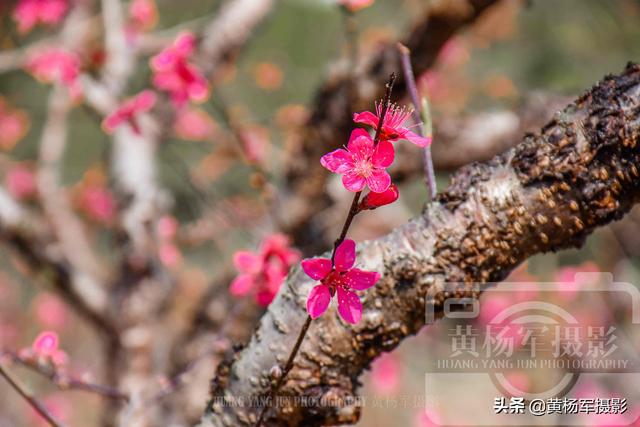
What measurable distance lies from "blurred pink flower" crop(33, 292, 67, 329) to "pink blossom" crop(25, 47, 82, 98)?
253cm

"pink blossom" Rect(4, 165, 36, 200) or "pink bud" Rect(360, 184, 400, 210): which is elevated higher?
"pink blossom" Rect(4, 165, 36, 200)

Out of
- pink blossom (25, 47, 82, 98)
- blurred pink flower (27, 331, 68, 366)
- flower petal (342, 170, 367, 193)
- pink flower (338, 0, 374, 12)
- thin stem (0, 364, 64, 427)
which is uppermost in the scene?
pink blossom (25, 47, 82, 98)

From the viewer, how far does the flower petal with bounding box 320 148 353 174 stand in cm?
71

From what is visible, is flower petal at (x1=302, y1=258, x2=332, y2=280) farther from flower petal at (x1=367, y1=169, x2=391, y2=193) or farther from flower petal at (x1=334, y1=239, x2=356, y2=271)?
flower petal at (x1=367, y1=169, x2=391, y2=193)

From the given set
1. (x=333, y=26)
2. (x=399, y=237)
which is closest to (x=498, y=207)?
(x=399, y=237)

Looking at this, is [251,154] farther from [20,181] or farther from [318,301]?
[20,181]

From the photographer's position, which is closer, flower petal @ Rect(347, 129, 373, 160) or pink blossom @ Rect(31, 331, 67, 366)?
flower petal @ Rect(347, 129, 373, 160)

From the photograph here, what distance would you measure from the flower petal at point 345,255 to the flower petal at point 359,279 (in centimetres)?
1

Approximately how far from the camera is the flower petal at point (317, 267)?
0.73 meters

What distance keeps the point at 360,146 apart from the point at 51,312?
429 cm

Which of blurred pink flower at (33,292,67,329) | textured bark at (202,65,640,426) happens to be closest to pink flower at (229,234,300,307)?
textured bark at (202,65,640,426)

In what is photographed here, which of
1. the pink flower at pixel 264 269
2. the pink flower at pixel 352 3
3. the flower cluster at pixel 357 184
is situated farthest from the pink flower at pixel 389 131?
the pink flower at pixel 352 3

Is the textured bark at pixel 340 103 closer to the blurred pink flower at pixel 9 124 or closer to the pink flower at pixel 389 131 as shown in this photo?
the pink flower at pixel 389 131

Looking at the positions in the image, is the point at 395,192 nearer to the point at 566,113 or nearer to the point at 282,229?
the point at 566,113
